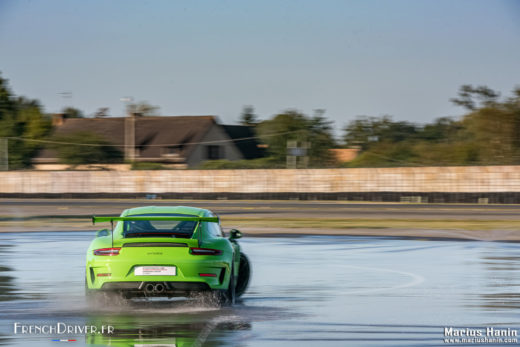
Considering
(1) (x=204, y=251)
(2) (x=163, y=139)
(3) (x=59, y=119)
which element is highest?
(3) (x=59, y=119)

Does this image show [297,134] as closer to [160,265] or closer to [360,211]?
[360,211]

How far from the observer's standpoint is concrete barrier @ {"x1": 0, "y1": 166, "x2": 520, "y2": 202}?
43.9 m

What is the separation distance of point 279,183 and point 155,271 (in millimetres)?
39715

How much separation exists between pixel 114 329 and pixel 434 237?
15.9m

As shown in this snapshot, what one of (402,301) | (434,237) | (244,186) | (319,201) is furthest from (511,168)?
(402,301)

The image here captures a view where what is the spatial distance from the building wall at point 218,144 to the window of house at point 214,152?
43cm

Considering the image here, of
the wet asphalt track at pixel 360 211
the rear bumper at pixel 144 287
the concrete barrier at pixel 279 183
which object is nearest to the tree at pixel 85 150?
the concrete barrier at pixel 279 183

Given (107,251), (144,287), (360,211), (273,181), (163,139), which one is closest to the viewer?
(144,287)

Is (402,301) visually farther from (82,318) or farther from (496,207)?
(496,207)

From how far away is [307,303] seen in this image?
10875mm

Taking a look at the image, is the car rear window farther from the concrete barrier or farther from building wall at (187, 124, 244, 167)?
building wall at (187, 124, 244, 167)

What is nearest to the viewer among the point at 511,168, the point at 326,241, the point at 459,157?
the point at 326,241

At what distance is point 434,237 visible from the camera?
2358 cm

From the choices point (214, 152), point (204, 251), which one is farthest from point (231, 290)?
point (214, 152)
